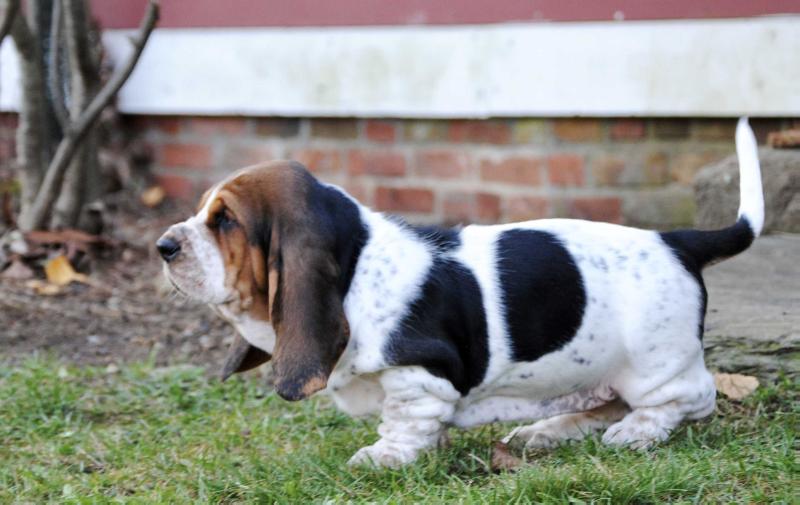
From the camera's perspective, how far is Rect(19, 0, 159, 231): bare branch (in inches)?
231

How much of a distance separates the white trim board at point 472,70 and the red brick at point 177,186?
1.70 feet

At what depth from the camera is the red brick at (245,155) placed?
798 cm

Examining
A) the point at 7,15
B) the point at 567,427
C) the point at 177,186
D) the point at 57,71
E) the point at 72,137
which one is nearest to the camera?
the point at 567,427

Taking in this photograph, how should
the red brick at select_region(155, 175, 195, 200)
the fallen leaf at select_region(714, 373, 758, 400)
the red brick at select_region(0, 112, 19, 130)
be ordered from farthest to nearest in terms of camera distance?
the red brick at select_region(0, 112, 19, 130) → the red brick at select_region(155, 175, 195, 200) → the fallen leaf at select_region(714, 373, 758, 400)

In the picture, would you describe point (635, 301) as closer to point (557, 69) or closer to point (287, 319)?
point (287, 319)

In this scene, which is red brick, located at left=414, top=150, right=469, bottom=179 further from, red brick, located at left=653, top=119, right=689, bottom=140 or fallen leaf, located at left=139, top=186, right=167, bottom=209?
fallen leaf, located at left=139, top=186, right=167, bottom=209

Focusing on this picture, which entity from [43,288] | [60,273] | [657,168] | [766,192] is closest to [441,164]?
[657,168]

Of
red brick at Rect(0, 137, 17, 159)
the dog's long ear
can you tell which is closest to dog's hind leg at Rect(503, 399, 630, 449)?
the dog's long ear

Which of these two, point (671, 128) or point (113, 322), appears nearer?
point (113, 322)

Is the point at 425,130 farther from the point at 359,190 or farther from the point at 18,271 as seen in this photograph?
the point at 18,271

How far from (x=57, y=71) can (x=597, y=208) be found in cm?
322

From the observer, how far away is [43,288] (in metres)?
6.23

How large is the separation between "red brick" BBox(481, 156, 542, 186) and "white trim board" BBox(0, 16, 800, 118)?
0.30 meters

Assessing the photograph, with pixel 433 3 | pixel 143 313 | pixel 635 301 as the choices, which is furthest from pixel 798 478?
pixel 433 3
